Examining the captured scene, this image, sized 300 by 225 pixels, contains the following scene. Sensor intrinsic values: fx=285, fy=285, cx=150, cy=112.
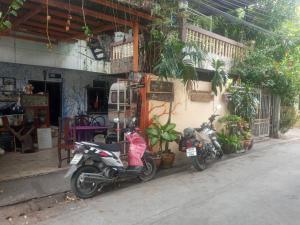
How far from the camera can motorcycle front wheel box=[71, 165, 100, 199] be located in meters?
4.80

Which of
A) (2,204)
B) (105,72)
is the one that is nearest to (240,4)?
(105,72)

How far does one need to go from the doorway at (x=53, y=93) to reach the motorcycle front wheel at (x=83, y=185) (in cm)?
605

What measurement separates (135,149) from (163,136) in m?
1.14

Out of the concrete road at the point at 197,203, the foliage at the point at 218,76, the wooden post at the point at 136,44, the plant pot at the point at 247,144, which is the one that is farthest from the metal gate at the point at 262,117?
the wooden post at the point at 136,44

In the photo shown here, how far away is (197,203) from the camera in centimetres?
469

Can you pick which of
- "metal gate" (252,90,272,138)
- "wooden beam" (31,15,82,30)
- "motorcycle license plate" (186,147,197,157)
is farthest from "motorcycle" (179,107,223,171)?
"metal gate" (252,90,272,138)

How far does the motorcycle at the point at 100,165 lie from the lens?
15.9ft

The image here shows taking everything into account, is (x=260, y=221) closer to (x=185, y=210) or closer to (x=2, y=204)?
(x=185, y=210)

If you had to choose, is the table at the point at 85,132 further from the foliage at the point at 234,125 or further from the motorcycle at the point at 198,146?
the foliage at the point at 234,125

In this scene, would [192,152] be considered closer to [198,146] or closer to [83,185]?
[198,146]

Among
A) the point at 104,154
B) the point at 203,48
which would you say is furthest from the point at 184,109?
the point at 104,154

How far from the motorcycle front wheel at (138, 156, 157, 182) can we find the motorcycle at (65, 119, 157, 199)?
107mm

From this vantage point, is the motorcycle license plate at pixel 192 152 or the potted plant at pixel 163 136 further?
the potted plant at pixel 163 136

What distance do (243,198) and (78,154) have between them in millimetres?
2949
